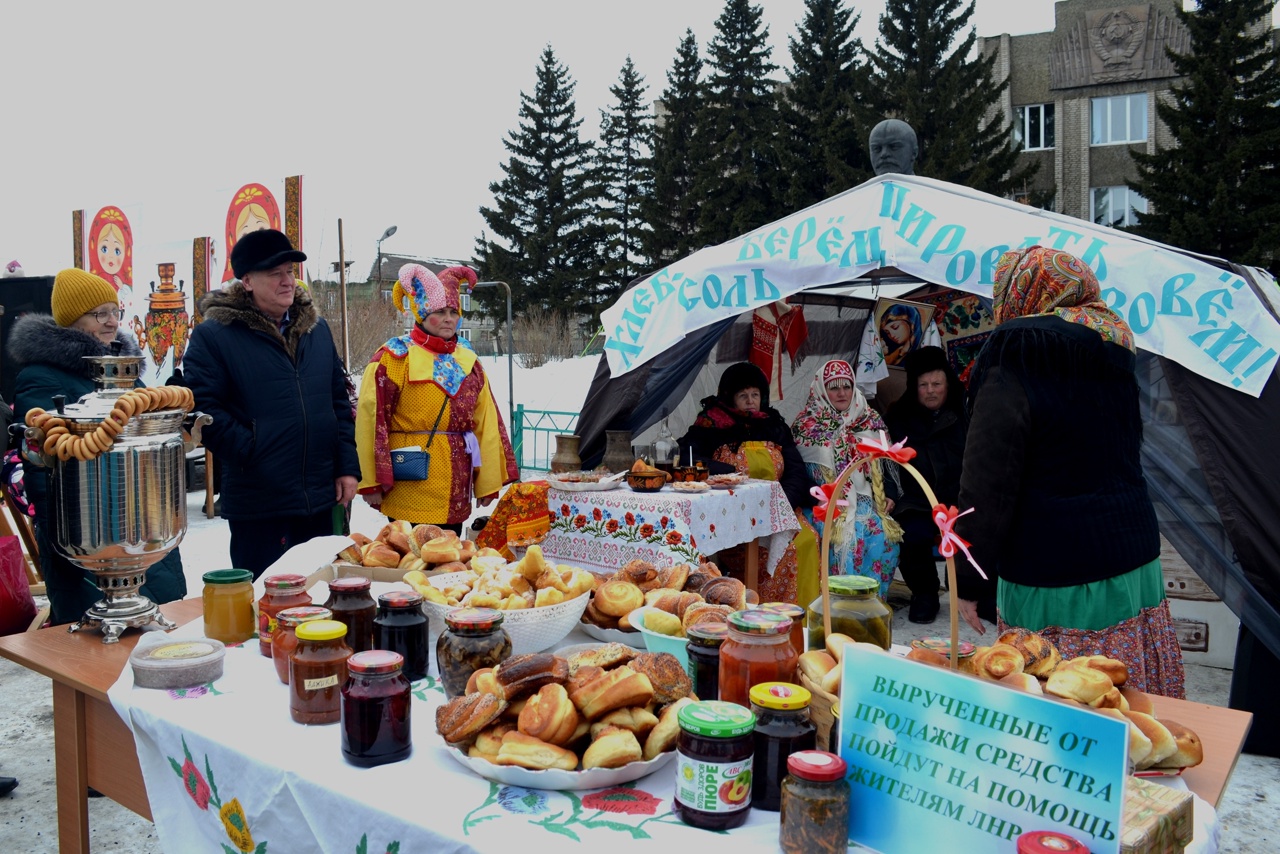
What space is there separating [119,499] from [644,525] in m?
2.69

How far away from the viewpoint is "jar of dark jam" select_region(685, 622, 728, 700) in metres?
1.38

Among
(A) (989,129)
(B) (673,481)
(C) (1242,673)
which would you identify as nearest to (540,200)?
(A) (989,129)

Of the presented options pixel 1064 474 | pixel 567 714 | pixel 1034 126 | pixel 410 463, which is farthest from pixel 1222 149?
pixel 567 714

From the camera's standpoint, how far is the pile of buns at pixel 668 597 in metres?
1.65

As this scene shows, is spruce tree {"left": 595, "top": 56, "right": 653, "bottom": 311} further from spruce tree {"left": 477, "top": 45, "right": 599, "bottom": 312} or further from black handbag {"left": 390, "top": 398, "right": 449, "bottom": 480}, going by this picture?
black handbag {"left": 390, "top": 398, "right": 449, "bottom": 480}

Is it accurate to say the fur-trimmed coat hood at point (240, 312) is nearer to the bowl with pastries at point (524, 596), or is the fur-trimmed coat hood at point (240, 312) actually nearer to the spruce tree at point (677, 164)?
the bowl with pastries at point (524, 596)

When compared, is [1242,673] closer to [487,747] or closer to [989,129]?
[487,747]

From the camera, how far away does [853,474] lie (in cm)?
515

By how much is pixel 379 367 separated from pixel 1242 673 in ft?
12.6

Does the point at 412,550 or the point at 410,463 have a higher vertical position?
the point at 410,463

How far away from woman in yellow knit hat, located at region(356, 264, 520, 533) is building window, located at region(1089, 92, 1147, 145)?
92.3ft

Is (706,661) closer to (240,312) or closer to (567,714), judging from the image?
(567,714)

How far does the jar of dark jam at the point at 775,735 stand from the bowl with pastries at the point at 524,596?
621mm

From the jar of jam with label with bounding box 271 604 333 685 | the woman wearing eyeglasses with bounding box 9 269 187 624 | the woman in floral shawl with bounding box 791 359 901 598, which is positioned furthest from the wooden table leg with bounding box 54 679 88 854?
the woman in floral shawl with bounding box 791 359 901 598
